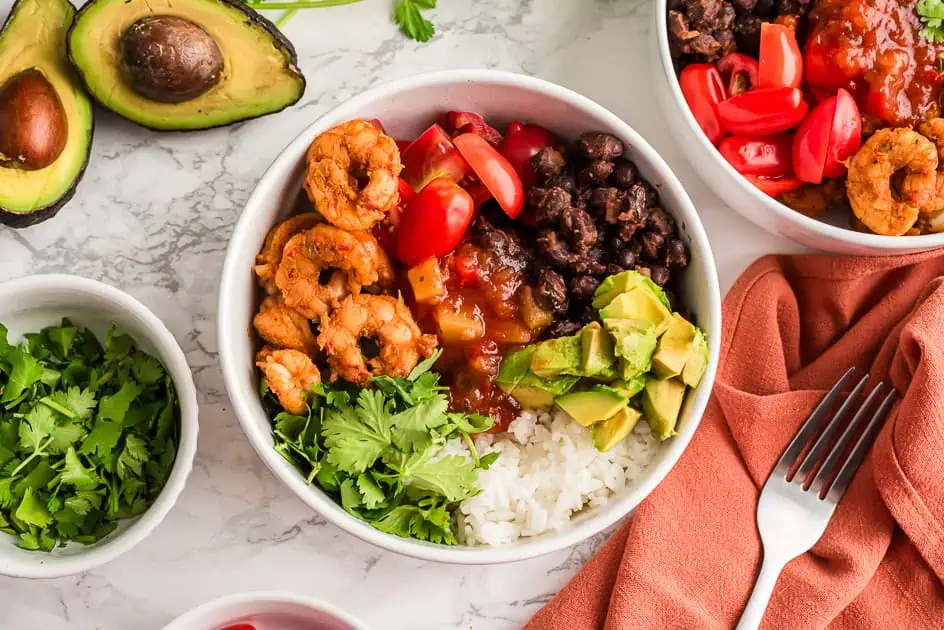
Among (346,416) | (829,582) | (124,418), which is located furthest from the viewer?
(829,582)

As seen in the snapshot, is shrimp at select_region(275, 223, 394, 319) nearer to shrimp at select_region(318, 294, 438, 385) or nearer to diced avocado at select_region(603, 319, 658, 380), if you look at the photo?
shrimp at select_region(318, 294, 438, 385)

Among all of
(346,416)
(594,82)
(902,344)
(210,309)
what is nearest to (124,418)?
(210,309)

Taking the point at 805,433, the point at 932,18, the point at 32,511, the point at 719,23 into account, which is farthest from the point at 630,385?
the point at 32,511

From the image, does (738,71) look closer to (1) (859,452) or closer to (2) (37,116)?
(1) (859,452)

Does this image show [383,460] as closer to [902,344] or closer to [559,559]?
[559,559]

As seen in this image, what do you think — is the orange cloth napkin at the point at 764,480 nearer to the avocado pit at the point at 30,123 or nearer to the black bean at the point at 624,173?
the black bean at the point at 624,173

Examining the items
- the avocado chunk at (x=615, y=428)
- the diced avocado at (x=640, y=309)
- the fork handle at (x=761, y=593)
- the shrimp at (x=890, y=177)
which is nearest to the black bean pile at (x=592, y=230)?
the diced avocado at (x=640, y=309)
